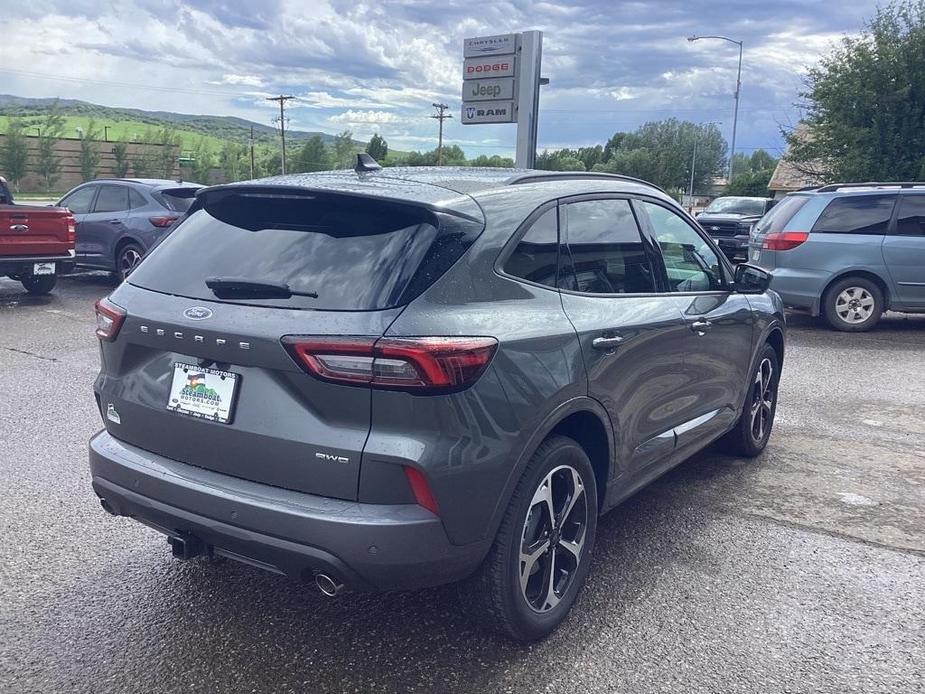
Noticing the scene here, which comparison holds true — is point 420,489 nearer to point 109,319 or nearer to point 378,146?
point 109,319

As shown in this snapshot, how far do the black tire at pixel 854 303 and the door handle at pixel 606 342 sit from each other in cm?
838

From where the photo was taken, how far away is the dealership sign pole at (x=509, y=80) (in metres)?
16.8

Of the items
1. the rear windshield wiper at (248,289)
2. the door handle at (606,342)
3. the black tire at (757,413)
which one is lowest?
the black tire at (757,413)

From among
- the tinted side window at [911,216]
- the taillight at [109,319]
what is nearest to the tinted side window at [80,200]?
the taillight at [109,319]

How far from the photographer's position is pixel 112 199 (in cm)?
1358

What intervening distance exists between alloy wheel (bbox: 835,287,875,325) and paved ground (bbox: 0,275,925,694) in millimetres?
5875

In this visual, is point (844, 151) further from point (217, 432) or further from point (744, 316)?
point (217, 432)

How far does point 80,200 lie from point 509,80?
8525 millimetres

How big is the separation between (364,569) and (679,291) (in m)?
2.38

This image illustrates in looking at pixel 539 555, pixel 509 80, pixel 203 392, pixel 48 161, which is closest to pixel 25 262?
pixel 509 80

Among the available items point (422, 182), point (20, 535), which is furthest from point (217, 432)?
point (20, 535)

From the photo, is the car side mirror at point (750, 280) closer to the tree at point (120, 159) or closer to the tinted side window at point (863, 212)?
the tinted side window at point (863, 212)

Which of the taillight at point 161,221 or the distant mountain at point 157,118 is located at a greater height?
the distant mountain at point 157,118

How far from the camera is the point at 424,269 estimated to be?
2811mm
